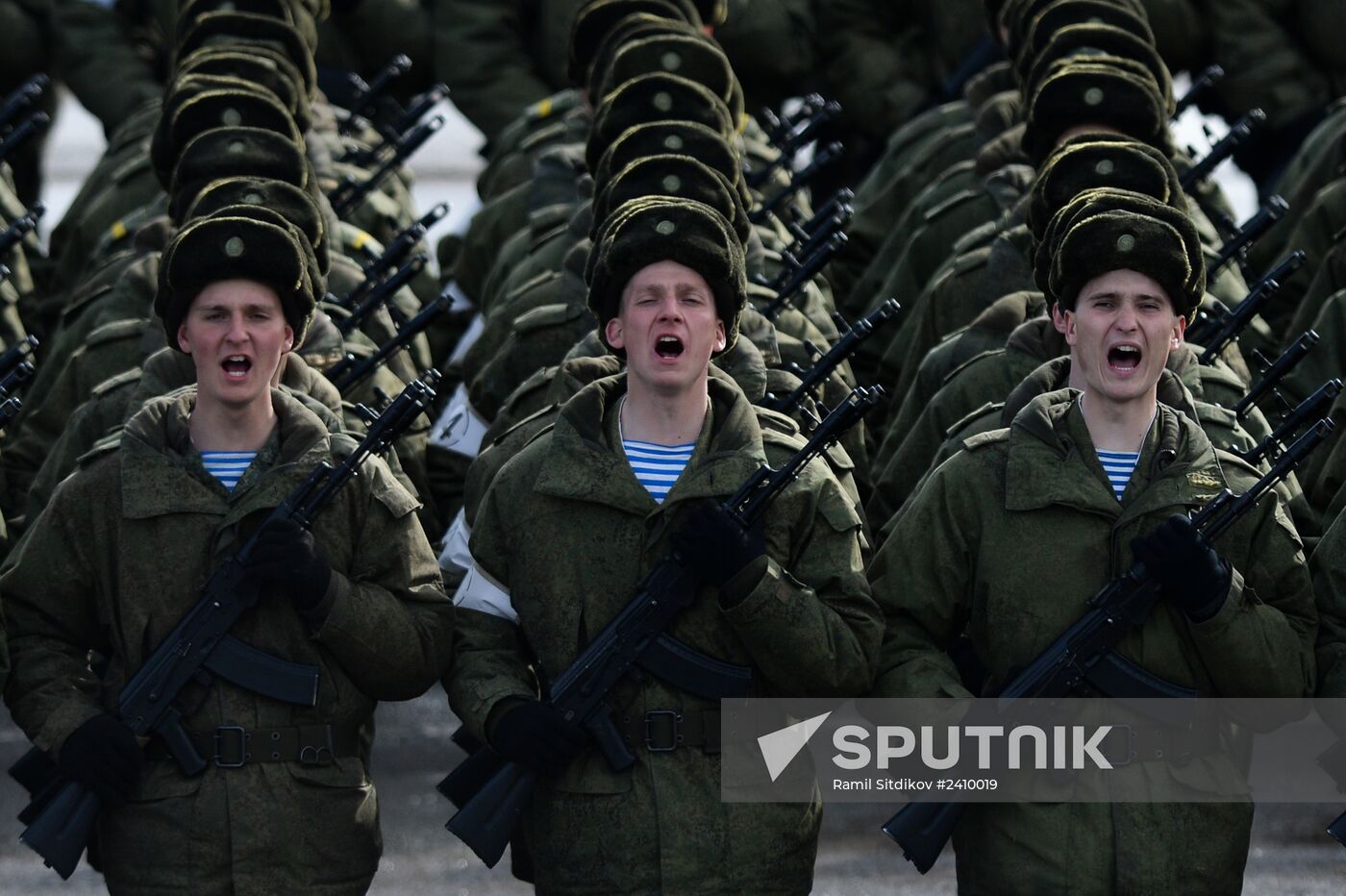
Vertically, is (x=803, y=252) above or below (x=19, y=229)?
above

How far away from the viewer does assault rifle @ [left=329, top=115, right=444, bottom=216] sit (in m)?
13.1

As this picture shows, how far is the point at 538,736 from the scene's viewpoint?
7.66m

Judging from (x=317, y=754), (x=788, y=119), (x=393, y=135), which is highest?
(x=317, y=754)

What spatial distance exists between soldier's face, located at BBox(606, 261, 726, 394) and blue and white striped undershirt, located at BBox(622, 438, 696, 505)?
14cm

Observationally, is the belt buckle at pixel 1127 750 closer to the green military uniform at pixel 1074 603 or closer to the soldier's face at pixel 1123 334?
the green military uniform at pixel 1074 603

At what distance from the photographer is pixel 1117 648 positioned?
766 cm

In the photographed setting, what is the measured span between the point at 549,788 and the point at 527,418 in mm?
1337

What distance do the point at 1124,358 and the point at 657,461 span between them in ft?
3.47

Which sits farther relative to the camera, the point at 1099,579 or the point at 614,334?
the point at 614,334

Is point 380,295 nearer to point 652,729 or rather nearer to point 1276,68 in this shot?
point 652,729

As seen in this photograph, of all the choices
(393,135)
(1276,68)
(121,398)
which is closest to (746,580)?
Answer: (121,398)

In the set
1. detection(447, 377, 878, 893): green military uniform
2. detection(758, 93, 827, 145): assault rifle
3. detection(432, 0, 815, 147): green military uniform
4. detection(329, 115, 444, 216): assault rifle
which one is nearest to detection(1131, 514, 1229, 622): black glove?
detection(447, 377, 878, 893): green military uniform

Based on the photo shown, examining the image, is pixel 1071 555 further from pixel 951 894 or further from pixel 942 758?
pixel 951 894

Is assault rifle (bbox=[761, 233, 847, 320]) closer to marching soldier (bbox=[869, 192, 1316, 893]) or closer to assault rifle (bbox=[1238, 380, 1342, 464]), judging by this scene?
assault rifle (bbox=[1238, 380, 1342, 464])
